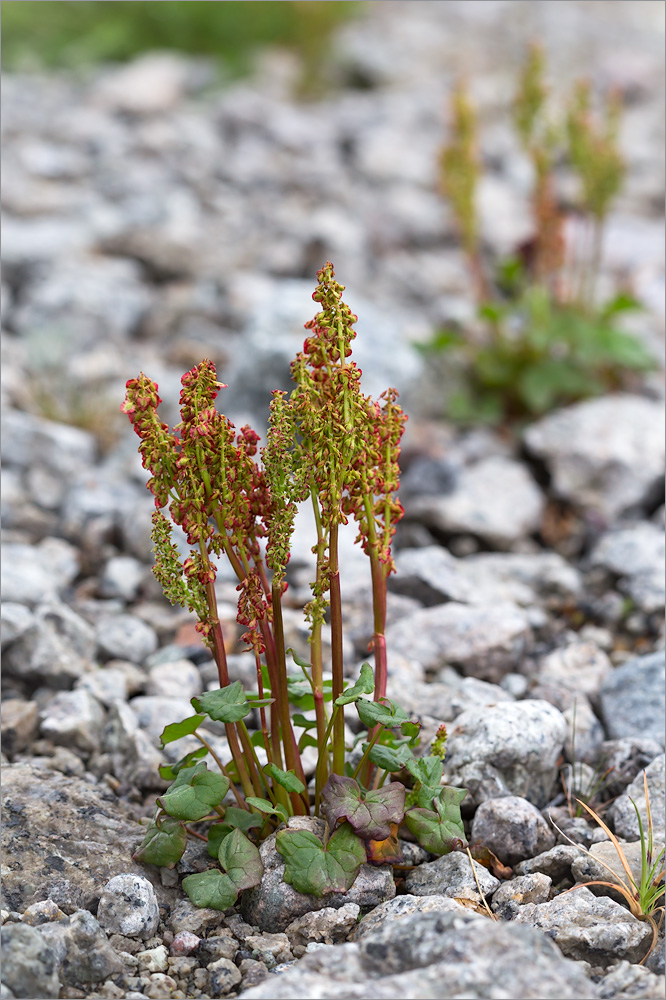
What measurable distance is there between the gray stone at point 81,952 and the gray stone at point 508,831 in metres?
0.94

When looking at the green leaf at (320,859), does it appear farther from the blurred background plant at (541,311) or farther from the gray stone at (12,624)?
the blurred background plant at (541,311)

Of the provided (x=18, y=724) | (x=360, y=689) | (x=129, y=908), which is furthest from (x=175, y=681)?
(x=360, y=689)

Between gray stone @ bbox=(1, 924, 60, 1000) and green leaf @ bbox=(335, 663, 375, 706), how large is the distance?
2.48 feet

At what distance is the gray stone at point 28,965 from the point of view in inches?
69.9

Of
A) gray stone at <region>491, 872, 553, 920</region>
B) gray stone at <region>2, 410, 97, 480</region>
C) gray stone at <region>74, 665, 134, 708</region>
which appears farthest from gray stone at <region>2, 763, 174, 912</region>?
gray stone at <region>2, 410, 97, 480</region>

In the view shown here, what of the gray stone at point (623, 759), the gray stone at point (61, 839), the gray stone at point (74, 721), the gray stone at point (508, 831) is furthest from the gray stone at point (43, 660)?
the gray stone at point (623, 759)

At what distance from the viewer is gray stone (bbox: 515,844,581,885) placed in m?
2.34

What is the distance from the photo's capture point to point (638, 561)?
3.84m

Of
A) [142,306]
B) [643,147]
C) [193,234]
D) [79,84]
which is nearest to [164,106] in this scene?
[79,84]

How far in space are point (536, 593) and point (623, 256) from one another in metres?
4.44

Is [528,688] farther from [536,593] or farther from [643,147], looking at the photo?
[643,147]

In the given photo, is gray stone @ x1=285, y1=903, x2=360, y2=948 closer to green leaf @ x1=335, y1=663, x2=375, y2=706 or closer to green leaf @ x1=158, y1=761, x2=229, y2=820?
green leaf @ x1=158, y1=761, x2=229, y2=820

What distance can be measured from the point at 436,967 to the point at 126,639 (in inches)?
76.6

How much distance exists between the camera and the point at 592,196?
5184mm
